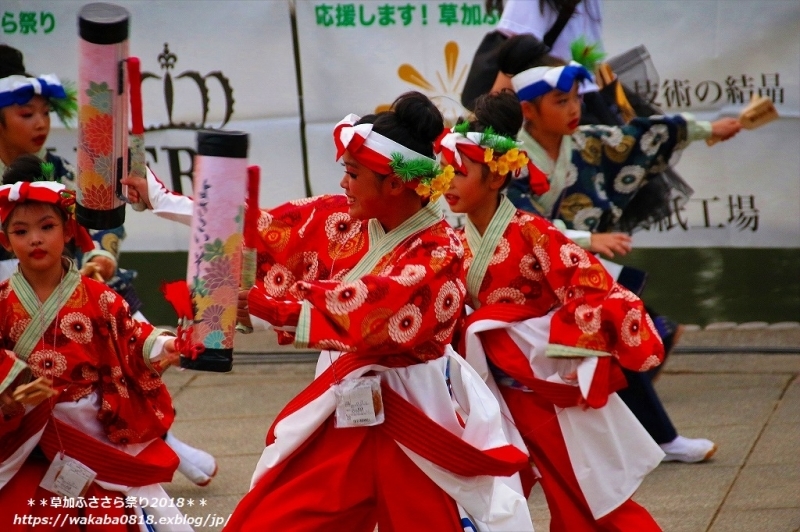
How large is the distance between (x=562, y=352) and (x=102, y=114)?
1.63m

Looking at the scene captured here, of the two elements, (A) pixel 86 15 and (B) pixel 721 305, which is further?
(B) pixel 721 305

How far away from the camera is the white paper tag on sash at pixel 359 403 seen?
3.47 metres

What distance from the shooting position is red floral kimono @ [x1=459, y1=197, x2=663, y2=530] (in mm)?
4086

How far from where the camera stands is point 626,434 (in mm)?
4168

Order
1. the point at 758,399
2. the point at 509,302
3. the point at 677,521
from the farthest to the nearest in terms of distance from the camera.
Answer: the point at 758,399 → the point at 677,521 → the point at 509,302

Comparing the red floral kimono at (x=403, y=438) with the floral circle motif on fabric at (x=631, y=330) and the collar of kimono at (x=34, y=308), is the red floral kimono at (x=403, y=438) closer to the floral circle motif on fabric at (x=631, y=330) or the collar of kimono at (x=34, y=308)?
the floral circle motif on fabric at (x=631, y=330)

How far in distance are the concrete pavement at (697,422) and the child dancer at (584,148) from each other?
294mm

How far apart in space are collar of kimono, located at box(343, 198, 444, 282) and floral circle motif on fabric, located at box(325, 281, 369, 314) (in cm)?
23

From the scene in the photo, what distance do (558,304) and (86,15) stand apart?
182cm

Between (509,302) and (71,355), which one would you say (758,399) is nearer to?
(509,302)

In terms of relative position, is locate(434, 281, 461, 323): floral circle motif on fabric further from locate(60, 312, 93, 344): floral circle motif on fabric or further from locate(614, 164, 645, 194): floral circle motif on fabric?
locate(614, 164, 645, 194): floral circle motif on fabric

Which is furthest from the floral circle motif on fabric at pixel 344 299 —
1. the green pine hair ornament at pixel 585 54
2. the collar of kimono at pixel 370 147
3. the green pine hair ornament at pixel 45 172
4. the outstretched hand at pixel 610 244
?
the green pine hair ornament at pixel 585 54

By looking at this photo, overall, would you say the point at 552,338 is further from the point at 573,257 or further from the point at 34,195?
the point at 34,195

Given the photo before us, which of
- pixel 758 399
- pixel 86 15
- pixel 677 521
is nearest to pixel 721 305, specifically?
pixel 758 399
